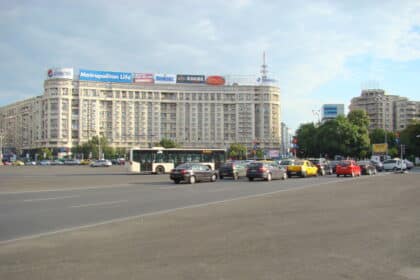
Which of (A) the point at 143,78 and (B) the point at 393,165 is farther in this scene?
(A) the point at 143,78

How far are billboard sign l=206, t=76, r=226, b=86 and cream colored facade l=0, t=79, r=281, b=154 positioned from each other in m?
5.28

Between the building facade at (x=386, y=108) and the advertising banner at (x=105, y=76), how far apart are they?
3649 inches

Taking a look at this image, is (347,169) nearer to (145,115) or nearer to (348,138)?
(348,138)

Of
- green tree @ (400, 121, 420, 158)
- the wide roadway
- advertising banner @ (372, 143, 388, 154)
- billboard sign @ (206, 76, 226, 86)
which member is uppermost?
billboard sign @ (206, 76, 226, 86)

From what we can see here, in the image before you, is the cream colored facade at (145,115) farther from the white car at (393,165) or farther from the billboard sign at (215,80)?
the white car at (393,165)

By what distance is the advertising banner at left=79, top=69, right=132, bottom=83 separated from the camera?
476 ft

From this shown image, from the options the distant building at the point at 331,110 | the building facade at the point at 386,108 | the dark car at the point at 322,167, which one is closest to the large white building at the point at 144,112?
the distant building at the point at 331,110

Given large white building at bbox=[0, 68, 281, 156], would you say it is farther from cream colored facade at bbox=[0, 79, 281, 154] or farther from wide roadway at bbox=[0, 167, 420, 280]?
wide roadway at bbox=[0, 167, 420, 280]

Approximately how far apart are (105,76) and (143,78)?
1298 cm

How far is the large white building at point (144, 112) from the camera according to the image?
14600cm

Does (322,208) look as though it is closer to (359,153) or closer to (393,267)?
(393,267)

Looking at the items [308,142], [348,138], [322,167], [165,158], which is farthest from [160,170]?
[308,142]

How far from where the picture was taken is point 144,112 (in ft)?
519

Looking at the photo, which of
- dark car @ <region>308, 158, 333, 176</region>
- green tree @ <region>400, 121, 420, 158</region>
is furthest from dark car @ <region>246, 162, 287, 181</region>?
green tree @ <region>400, 121, 420, 158</region>
